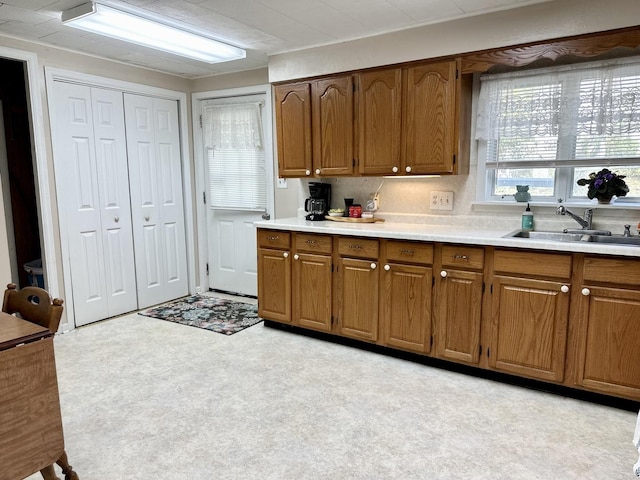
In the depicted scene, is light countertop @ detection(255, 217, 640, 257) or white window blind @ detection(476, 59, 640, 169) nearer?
light countertop @ detection(255, 217, 640, 257)

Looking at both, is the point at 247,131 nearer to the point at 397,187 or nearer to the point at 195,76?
the point at 195,76

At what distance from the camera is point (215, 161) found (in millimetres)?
4941

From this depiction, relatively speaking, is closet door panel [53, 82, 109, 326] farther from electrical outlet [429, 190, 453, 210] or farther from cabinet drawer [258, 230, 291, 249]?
electrical outlet [429, 190, 453, 210]

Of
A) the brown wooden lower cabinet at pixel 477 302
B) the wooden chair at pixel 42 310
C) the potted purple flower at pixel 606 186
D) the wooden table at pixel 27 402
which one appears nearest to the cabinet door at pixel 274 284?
the brown wooden lower cabinet at pixel 477 302

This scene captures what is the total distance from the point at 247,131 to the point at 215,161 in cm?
→ 58

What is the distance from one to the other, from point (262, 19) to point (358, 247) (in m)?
1.75

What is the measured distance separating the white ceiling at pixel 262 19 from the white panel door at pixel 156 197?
77 centimetres

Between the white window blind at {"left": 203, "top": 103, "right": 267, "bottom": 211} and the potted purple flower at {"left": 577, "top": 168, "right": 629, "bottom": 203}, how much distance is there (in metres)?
2.95

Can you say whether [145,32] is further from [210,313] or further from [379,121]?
[210,313]

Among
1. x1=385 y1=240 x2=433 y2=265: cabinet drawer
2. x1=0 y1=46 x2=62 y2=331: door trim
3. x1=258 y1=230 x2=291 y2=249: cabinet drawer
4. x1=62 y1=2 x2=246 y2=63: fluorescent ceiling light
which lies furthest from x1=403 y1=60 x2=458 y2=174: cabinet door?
x1=0 y1=46 x2=62 y2=331: door trim

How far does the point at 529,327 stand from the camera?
8.98 feet

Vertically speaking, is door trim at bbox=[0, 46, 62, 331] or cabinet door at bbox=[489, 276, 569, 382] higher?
door trim at bbox=[0, 46, 62, 331]

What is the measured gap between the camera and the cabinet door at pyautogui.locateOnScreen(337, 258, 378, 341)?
3328 millimetres

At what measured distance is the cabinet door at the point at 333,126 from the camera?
3590mm
